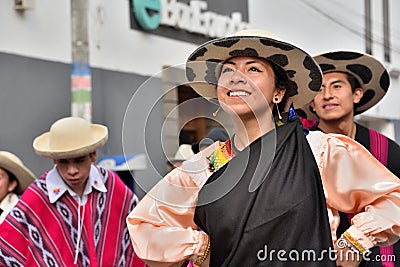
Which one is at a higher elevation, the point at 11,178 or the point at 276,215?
the point at 276,215

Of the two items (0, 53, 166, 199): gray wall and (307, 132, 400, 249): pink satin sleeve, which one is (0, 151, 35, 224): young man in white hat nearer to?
(0, 53, 166, 199): gray wall

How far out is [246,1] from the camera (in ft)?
43.2

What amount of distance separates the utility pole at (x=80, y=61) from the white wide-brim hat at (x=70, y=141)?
2.76m

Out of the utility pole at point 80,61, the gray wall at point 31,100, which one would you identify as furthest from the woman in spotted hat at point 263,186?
the utility pole at point 80,61

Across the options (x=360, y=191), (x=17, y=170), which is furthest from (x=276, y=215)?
(x=17, y=170)

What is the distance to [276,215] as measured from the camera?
294 centimetres

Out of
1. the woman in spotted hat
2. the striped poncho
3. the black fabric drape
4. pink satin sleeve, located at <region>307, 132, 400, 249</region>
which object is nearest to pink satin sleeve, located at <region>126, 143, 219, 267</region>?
the woman in spotted hat

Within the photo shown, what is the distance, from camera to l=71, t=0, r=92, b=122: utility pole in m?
7.89

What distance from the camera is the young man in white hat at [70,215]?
462 centimetres

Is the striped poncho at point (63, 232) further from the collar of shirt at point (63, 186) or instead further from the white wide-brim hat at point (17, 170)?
the white wide-brim hat at point (17, 170)

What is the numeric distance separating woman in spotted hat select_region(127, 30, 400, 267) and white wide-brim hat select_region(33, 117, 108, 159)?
1.60 metres

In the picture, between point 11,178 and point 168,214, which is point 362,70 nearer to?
point 168,214

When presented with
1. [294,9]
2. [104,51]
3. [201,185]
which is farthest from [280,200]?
[294,9]

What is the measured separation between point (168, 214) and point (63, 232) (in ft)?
5.52
